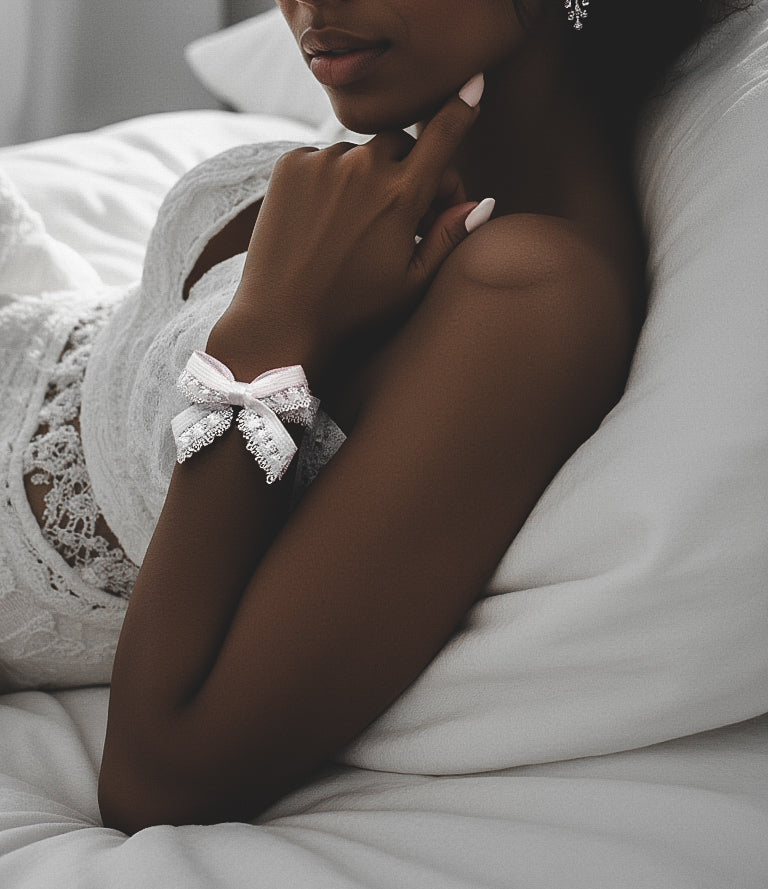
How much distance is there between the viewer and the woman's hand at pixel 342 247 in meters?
0.75

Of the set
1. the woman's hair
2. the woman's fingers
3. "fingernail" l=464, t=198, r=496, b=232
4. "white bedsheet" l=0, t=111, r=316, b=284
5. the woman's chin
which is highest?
the woman's hair

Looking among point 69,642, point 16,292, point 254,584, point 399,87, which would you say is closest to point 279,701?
point 254,584

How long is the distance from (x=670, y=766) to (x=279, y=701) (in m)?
0.27

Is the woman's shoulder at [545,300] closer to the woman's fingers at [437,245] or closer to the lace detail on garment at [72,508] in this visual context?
the woman's fingers at [437,245]

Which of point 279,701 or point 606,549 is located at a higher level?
point 606,549

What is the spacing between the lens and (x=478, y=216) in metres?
0.77

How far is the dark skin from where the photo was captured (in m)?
0.66

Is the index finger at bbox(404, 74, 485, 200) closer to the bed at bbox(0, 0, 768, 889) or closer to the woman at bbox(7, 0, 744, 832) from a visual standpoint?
the woman at bbox(7, 0, 744, 832)

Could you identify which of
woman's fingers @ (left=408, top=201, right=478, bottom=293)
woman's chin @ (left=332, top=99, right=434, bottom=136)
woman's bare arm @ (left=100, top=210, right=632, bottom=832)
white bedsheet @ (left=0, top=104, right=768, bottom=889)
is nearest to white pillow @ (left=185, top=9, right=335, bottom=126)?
woman's chin @ (left=332, top=99, right=434, bottom=136)

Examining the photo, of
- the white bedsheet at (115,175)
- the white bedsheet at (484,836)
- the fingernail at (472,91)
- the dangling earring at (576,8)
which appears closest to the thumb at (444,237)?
the fingernail at (472,91)

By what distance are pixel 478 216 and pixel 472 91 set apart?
13 centimetres

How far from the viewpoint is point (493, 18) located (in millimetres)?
803

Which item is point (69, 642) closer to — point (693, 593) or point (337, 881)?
point (337, 881)

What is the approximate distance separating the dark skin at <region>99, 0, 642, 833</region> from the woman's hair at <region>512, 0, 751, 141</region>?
0.12 metres
